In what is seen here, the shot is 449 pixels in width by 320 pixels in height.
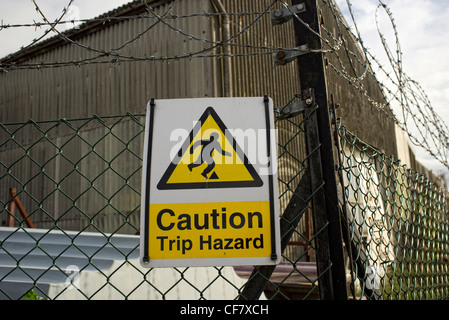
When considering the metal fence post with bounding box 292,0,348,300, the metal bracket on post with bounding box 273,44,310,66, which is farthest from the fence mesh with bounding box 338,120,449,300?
the metal bracket on post with bounding box 273,44,310,66

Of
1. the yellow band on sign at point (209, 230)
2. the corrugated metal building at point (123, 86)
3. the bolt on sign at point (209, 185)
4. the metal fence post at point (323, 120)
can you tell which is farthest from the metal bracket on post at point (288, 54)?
the corrugated metal building at point (123, 86)

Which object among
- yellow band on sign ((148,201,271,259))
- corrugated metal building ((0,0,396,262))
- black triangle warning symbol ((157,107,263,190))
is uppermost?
corrugated metal building ((0,0,396,262))

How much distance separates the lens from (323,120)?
6.18 feet

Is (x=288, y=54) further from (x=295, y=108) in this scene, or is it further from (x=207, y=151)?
(x=207, y=151)

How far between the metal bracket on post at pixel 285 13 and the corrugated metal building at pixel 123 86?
5.76m

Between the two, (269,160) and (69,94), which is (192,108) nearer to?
(269,160)

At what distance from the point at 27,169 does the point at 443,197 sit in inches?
387

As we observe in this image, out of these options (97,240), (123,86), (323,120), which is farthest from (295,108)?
(123,86)

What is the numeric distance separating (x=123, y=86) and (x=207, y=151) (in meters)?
8.19

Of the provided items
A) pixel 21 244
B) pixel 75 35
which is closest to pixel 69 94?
pixel 75 35

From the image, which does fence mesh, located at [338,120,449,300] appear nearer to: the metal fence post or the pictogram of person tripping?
the metal fence post

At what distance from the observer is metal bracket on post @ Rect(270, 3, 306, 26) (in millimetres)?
1928

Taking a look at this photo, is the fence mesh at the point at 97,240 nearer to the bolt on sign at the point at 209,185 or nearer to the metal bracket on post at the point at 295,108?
the metal bracket on post at the point at 295,108

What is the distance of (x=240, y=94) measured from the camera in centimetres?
858
